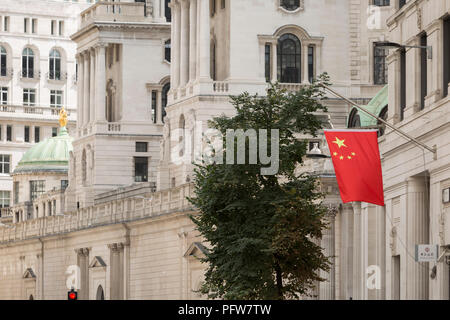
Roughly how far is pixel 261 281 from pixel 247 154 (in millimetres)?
4877

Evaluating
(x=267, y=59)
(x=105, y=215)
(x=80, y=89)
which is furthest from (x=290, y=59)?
(x=80, y=89)

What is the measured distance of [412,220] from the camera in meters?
57.8

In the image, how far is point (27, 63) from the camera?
194875 millimetres

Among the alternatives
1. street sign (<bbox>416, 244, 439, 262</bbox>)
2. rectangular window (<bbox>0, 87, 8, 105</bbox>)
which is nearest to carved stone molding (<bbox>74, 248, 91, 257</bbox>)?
rectangular window (<bbox>0, 87, 8, 105</bbox>)

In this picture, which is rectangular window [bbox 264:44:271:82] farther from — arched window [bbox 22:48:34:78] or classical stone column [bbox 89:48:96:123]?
arched window [bbox 22:48:34:78]

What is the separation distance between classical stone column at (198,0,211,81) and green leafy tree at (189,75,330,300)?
49574mm

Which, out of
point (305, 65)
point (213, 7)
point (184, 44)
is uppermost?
point (213, 7)

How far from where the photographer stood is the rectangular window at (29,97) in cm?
19338

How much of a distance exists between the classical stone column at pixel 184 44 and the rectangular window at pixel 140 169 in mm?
22569

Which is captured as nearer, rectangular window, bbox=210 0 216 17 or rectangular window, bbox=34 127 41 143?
rectangular window, bbox=210 0 216 17

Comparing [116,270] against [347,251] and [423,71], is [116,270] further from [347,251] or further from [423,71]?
[423,71]

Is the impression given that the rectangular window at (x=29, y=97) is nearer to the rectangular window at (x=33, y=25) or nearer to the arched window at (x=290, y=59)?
the rectangular window at (x=33, y=25)

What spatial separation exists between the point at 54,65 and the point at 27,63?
389 cm

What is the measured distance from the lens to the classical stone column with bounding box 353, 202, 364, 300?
3159 inches
